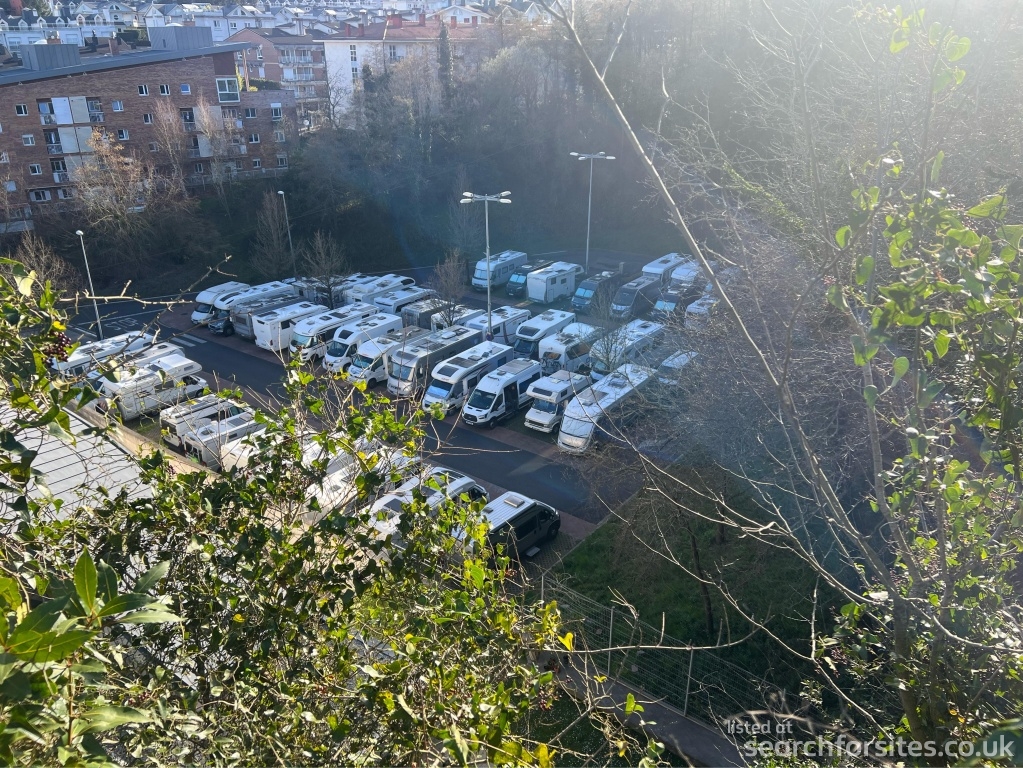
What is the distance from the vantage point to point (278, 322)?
1923cm

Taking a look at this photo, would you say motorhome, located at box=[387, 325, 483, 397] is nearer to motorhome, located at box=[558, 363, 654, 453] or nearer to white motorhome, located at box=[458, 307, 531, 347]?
white motorhome, located at box=[458, 307, 531, 347]

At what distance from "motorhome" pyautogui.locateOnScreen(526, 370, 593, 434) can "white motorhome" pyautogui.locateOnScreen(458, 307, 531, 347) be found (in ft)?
12.2

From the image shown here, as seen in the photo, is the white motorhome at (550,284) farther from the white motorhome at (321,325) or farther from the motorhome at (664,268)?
the white motorhome at (321,325)

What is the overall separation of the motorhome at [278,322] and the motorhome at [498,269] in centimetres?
598

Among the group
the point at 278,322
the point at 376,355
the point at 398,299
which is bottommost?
the point at 398,299

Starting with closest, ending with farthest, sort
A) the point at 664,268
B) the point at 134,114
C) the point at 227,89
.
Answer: the point at 664,268 → the point at 134,114 → the point at 227,89

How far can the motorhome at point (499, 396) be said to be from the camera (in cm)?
1470

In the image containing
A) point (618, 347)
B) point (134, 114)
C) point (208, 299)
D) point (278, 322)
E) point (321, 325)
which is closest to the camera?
point (618, 347)

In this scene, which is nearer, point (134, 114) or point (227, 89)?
point (134, 114)

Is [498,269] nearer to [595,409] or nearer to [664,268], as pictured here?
[664,268]

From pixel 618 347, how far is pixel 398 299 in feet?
30.7

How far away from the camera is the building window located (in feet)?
98.8

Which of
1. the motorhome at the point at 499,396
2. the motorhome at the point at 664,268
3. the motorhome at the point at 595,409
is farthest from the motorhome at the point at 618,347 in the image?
the motorhome at the point at 664,268

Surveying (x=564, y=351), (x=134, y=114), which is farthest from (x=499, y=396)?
(x=134, y=114)
